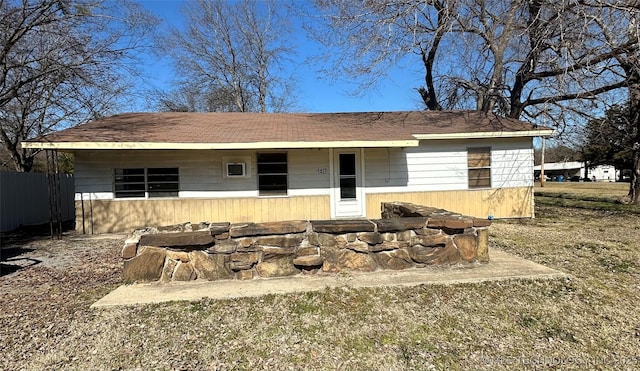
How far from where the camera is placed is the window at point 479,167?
33.4 ft

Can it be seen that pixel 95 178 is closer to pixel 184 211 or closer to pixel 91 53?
pixel 184 211

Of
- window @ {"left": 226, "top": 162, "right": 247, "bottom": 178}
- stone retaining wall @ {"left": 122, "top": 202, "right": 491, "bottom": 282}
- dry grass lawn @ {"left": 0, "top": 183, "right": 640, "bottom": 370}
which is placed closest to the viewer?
dry grass lawn @ {"left": 0, "top": 183, "right": 640, "bottom": 370}

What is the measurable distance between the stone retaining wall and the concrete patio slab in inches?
5.1

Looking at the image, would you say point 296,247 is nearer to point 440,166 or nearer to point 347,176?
point 347,176

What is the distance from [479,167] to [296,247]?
7.60 metres

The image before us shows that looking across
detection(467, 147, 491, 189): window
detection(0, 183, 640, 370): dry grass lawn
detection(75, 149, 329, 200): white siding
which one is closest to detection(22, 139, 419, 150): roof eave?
detection(75, 149, 329, 200): white siding

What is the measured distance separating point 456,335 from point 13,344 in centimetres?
380

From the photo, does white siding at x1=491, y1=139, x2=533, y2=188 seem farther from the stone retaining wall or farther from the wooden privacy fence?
the wooden privacy fence

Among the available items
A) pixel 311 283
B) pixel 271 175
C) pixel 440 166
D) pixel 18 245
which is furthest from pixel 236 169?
pixel 311 283

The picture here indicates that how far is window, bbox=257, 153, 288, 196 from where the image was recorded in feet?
31.3

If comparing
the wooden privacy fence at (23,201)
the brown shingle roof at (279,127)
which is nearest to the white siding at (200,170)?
the brown shingle roof at (279,127)

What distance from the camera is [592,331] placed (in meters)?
3.09

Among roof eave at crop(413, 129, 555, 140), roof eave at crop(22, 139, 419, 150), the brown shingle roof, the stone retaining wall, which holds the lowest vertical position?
the stone retaining wall

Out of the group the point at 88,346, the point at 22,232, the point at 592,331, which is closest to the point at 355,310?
the point at 592,331
